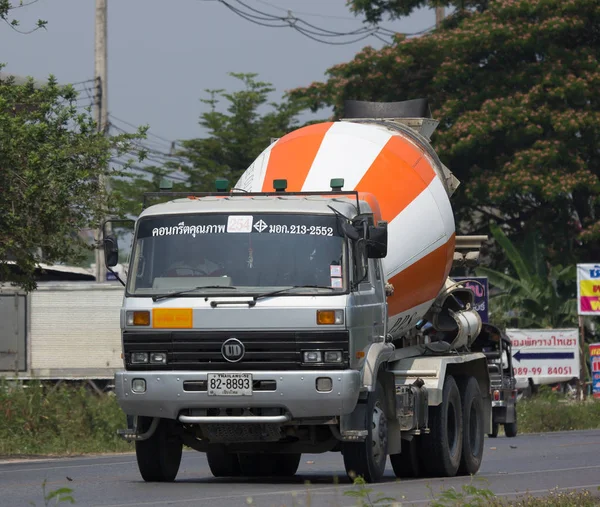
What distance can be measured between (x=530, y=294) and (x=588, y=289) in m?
4.44

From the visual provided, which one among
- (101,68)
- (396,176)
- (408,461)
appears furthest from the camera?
(101,68)

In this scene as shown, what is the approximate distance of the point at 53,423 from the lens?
23.9 m

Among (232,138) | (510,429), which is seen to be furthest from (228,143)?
(510,429)

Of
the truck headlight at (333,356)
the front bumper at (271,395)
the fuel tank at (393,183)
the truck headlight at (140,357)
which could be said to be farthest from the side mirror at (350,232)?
the truck headlight at (140,357)

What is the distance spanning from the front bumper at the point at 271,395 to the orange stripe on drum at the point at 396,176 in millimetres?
2782

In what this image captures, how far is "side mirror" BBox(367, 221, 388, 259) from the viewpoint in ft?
43.5

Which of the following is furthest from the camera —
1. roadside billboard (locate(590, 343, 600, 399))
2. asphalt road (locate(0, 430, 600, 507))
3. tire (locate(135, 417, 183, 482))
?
roadside billboard (locate(590, 343, 600, 399))

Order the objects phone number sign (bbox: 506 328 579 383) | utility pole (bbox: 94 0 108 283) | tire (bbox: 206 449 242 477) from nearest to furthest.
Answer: tire (bbox: 206 449 242 477) < phone number sign (bbox: 506 328 579 383) < utility pole (bbox: 94 0 108 283)

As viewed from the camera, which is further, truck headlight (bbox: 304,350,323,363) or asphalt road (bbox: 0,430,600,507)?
truck headlight (bbox: 304,350,323,363)

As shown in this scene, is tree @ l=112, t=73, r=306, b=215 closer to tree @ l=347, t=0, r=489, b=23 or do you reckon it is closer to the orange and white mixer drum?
tree @ l=347, t=0, r=489, b=23

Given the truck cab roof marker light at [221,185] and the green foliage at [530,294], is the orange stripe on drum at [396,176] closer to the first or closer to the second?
the truck cab roof marker light at [221,185]

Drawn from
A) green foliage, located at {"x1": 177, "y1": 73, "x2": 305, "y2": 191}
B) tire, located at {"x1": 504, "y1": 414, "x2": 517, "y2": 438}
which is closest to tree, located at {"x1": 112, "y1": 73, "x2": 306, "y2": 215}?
green foliage, located at {"x1": 177, "y1": 73, "x2": 305, "y2": 191}

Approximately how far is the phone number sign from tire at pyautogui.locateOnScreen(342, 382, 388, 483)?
21.4m

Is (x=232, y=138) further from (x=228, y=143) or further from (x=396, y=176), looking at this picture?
(x=396, y=176)
